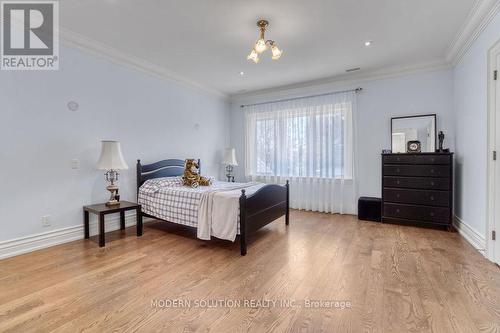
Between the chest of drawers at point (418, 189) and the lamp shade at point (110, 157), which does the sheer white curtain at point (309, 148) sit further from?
the lamp shade at point (110, 157)

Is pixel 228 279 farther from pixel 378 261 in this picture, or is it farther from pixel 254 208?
pixel 378 261

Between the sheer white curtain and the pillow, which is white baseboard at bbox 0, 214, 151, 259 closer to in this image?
the pillow

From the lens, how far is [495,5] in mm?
2457

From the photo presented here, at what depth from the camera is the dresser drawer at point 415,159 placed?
12.0ft

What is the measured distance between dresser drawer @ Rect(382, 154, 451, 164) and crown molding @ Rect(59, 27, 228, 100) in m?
4.01

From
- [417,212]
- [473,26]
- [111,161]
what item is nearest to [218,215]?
[111,161]

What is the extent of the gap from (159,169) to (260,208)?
85.1 inches

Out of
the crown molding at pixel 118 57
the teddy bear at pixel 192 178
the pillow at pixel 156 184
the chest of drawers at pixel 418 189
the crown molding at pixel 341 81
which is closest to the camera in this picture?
the crown molding at pixel 118 57

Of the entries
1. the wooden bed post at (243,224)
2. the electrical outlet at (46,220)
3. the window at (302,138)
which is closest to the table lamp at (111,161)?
the electrical outlet at (46,220)

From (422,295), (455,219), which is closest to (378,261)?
(422,295)

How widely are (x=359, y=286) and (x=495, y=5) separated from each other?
3.11 meters

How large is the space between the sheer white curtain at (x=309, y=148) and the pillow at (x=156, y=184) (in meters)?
2.32

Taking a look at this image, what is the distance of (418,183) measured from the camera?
3838 millimetres

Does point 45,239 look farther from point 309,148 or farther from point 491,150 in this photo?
point 491,150
